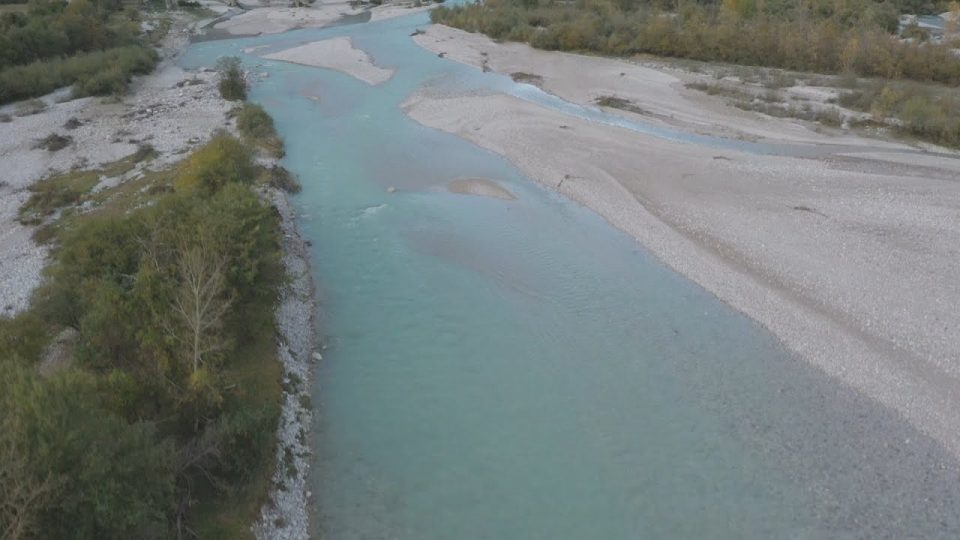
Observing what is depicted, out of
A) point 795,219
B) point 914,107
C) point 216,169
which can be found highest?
point 914,107

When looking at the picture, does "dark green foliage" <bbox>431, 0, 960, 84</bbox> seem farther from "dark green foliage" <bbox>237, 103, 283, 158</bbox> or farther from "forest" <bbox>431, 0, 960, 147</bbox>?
"dark green foliage" <bbox>237, 103, 283, 158</bbox>

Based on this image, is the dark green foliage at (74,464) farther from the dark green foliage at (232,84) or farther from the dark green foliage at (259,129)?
the dark green foliage at (232,84)

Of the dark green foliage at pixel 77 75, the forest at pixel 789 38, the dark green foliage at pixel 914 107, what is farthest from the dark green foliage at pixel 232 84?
the dark green foliage at pixel 914 107

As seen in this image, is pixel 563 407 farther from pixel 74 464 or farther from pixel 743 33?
pixel 743 33

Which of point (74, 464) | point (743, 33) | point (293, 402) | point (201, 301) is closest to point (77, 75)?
point (201, 301)

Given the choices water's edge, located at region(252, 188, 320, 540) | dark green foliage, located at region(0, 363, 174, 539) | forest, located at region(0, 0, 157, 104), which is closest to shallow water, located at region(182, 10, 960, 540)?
water's edge, located at region(252, 188, 320, 540)

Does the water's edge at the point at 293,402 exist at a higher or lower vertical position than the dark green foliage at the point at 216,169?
lower
